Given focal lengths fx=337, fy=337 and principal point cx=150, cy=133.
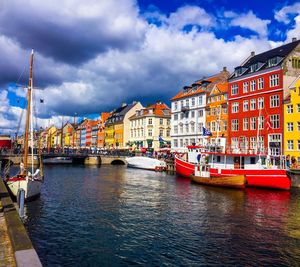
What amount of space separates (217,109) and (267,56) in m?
15.2

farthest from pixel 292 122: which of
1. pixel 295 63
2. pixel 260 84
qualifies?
pixel 295 63

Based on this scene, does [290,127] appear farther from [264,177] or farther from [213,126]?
[213,126]

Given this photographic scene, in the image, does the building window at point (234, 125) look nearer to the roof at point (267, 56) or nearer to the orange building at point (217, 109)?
the orange building at point (217, 109)

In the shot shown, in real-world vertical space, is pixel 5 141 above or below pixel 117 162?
above

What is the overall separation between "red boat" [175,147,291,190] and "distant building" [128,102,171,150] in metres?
53.0

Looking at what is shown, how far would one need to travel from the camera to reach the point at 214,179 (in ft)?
147

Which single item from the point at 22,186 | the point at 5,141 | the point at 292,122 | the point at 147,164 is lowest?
the point at 22,186

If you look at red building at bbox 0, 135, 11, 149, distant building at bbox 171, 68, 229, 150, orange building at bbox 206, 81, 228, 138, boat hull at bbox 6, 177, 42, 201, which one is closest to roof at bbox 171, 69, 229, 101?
distant building at bbox 171, 68, 229, 150

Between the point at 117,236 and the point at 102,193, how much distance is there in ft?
58.1

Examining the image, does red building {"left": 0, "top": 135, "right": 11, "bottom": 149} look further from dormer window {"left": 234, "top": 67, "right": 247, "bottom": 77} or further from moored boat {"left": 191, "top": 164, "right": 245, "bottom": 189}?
moored boat {"left": 191, "top": 164, "right": 245, "bottom": 189}

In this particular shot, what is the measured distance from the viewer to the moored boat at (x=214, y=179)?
41781 mm

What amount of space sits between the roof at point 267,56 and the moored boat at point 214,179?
22776 mm

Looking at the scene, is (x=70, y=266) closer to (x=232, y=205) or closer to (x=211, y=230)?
(x=211, y=230)

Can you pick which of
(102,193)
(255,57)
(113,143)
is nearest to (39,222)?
(102,193)
